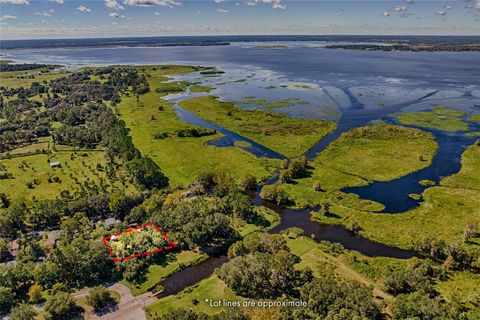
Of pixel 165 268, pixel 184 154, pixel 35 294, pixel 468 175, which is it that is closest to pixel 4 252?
pixel 35 294

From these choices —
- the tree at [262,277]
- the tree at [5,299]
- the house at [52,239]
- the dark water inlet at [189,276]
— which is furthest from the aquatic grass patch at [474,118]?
the tree at [5,299]

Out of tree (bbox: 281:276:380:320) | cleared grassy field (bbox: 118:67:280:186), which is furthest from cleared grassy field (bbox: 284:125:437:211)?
tree (bbox: 281:276:380:320)

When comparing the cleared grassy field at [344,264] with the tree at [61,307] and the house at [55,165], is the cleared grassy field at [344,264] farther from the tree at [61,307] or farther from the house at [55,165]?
the house at [55,165]

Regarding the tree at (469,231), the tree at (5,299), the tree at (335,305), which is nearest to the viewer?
the tree at (335,305)

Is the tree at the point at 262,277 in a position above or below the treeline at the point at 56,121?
below

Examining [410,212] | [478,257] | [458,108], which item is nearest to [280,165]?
[410,212]

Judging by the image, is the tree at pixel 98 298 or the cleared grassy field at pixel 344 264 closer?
the tree at pixel 98 298

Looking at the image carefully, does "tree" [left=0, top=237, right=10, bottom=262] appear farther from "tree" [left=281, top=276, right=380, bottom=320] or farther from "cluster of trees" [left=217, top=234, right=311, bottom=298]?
"tree" [left=281, top=276, right=380, bottom=320]
